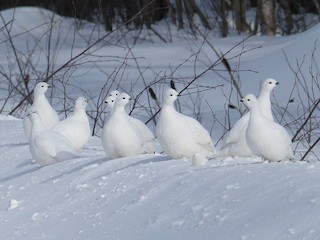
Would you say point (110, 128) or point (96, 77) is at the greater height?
point (110, 128)

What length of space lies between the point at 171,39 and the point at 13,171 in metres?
12.7

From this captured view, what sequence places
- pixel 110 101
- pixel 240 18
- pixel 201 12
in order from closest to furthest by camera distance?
pixel 110 101
pixel 240 18
pixel 201 12

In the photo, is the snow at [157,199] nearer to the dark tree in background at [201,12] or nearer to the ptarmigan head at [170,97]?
the ptarmigan head at [170,97]

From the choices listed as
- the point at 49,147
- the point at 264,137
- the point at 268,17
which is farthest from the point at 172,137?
the point at 268,17

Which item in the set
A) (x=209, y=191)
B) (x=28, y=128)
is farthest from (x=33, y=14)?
(x=209, y=191)

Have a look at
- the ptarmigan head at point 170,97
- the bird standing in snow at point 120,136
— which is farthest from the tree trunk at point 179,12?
the ptarmigan head at point 170,97

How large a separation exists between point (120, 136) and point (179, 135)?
490 millimetres

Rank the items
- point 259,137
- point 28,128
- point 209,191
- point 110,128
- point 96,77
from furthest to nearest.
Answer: point 96,77 < point 28,128 < point 110,128 < point 259,137 < point 209,191

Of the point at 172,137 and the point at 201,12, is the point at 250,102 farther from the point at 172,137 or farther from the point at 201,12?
the point at 201,12

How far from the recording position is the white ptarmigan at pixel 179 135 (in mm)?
6801

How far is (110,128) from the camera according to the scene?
7.20 metres

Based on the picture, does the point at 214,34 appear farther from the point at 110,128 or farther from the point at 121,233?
the point at 121,233

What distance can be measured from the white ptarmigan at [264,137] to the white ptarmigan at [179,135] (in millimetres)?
408

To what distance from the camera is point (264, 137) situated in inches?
256
